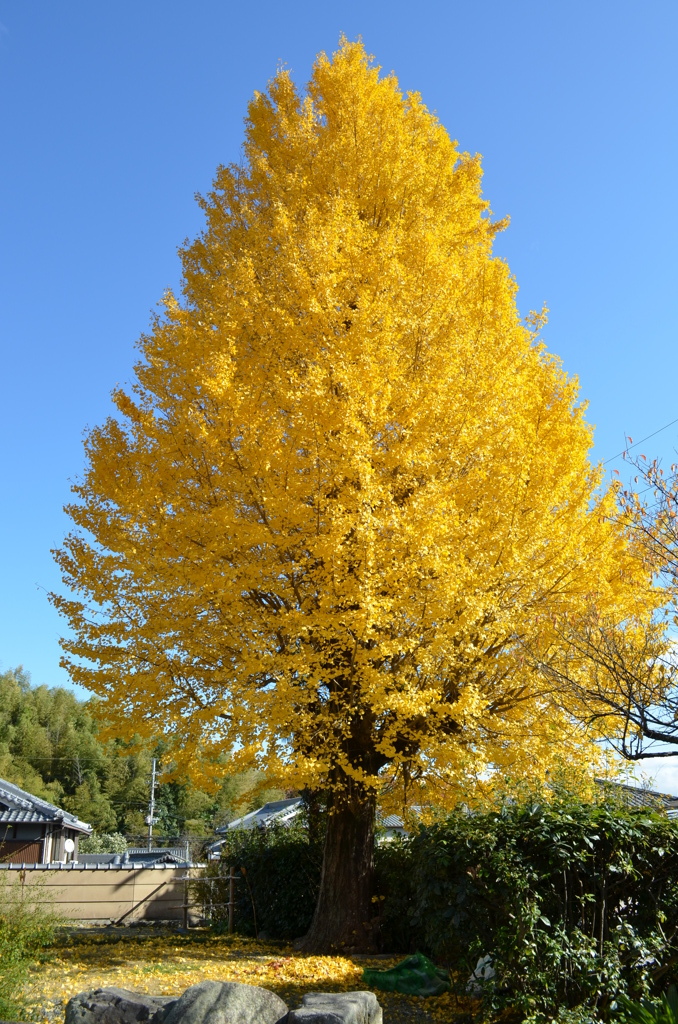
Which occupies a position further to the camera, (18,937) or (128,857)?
(128,857)

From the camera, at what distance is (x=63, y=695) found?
6091 cm

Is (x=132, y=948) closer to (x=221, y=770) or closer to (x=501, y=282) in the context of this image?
(x=221, y=770)

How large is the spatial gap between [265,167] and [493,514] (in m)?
6.25

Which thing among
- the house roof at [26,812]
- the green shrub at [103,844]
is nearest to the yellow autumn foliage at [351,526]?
the house roof at [26,812]

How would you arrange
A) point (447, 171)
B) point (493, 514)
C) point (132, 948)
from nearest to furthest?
point (493, 514) < point (132, 948) < point (447, 171)

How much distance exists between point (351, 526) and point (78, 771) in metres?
57.2

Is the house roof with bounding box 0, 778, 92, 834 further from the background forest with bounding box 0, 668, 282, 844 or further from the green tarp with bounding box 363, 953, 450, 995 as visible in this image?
the background forest with bounding box 0, 668, 282, 844

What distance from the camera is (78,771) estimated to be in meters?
55.5

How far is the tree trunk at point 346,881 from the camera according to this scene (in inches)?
330

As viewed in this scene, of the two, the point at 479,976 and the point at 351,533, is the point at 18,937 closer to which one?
the point at 479,976

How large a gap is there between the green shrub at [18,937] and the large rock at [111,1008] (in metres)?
0.73

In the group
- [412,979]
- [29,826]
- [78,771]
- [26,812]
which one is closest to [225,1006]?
[412,979]

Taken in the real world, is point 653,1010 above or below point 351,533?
below

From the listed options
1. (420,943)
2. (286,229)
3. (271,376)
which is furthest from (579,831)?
(286,229)
